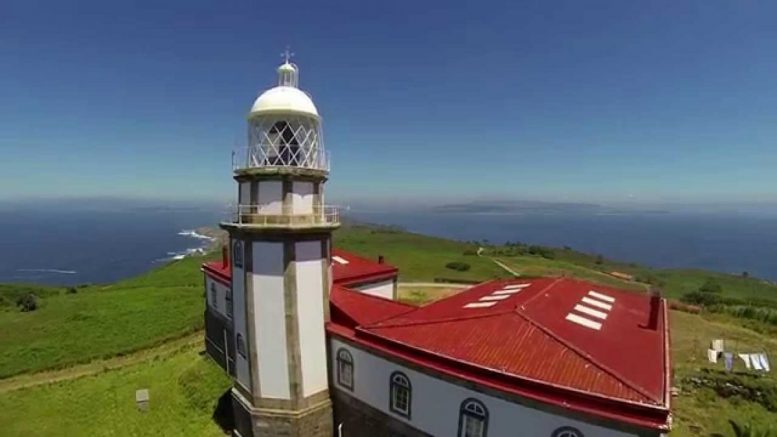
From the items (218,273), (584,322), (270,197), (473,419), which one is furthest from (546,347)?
(218,273)

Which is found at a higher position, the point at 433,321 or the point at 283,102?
the point at 283,102

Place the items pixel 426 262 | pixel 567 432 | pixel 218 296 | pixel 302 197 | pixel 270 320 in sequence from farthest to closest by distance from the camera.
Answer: pixel 426 262, pixel 218 296, pixel 270 320, pixel 302 197, pixel 567 432

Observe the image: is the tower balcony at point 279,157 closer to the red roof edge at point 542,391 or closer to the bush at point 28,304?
the red roof edge at point 542,391

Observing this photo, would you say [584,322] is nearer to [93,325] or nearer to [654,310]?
[654,310]

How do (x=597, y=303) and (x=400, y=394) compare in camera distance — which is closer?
(x=400, y=394)

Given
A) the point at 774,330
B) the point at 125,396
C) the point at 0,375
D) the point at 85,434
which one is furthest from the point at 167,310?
the point at 774,330

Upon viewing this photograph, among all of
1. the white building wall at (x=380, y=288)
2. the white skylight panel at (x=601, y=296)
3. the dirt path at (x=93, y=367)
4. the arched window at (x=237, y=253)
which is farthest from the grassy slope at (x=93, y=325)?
the white skylight panel at (x=601, y=296)

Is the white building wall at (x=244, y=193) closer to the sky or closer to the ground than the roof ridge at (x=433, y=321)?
closer to the sky

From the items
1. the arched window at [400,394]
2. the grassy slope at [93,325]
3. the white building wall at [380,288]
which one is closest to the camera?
the arched window at [400,394]
